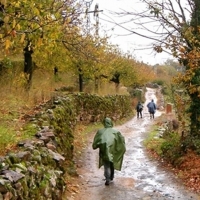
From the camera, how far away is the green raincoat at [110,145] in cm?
1015

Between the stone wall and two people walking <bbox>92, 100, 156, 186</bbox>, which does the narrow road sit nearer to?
two people walking <bbox>92, 100, 156, 186</bbox>

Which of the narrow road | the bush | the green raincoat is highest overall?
the green raincoat

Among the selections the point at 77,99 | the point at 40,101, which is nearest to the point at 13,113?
the point at 40,101

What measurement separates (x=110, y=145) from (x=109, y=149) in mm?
111

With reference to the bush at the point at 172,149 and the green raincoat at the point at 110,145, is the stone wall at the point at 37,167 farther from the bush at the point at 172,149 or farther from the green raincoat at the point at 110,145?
the bush at the point at 172,149

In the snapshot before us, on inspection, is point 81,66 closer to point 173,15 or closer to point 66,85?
point 66,85

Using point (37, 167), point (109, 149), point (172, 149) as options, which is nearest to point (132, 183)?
point (109, 149)

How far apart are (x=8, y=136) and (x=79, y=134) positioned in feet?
36.6

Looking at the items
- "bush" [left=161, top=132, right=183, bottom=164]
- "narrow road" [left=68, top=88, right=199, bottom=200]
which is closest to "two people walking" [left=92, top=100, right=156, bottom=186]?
"narrow road" [left=68, top=88, right=199, bottom=200]

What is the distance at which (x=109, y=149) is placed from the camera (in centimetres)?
1014

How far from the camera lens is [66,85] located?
111 ft

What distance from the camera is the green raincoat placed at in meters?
10.1

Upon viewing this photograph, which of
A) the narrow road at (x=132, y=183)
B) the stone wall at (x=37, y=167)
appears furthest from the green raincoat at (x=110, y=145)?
the stone wall at (x=37, y=167)

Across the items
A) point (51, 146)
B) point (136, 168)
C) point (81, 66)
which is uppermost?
point (81, 66)
